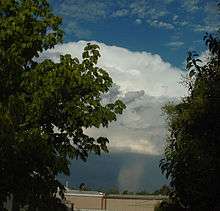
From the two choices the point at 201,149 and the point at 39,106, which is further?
the point at 39,106

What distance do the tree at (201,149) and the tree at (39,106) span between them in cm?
469

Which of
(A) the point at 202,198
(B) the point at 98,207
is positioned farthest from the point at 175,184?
(B) the point at 98,207

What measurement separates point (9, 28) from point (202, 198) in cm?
851

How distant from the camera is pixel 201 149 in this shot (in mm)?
12672

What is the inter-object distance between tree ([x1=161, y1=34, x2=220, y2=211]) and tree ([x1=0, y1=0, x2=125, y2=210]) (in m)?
4.69

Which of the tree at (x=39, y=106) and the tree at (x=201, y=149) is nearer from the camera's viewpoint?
the tree at (x=201, y=149)

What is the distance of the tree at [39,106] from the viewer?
17625mm

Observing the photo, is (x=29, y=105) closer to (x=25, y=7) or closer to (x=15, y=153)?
(x=15, y=153)

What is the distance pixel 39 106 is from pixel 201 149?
20.9 feet

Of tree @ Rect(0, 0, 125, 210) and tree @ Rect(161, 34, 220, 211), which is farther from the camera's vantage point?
tree @ Rect(0, 0, 125, 210)

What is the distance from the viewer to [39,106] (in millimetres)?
17625

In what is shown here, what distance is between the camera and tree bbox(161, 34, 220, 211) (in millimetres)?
12125

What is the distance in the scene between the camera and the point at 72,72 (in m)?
18.7

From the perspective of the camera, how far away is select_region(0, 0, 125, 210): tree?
A: 1762 centimetres
